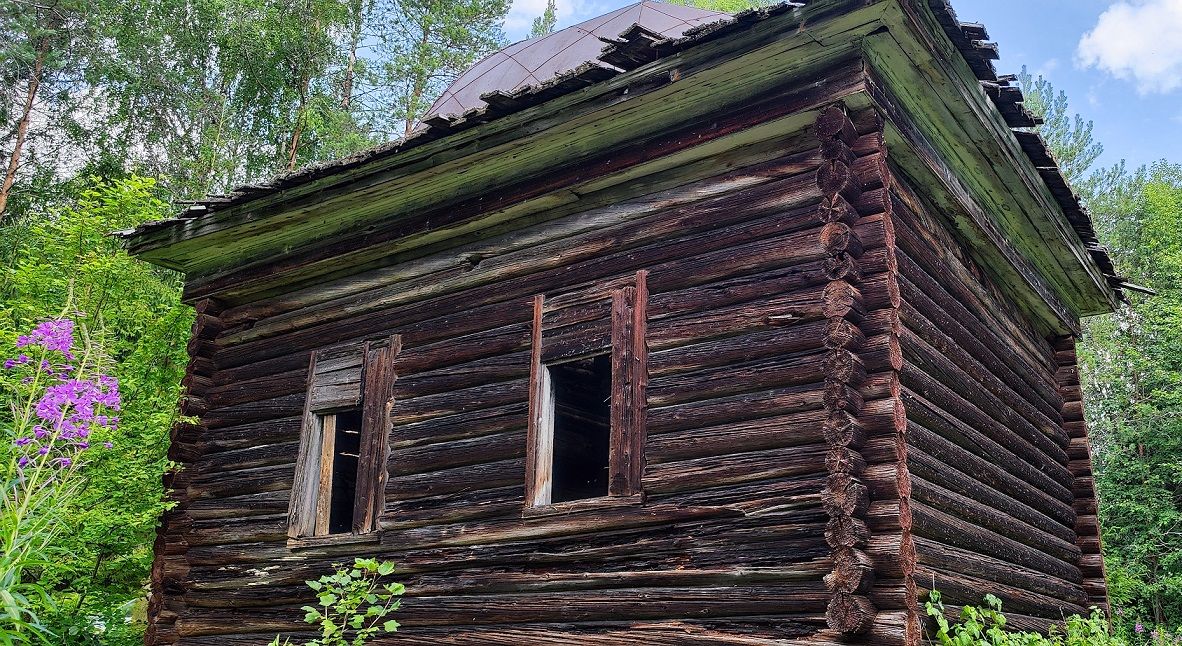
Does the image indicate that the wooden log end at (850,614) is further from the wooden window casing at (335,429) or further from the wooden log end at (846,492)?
the wooden window casing at (335,429)

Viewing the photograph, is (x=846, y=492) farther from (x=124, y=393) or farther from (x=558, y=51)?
(x=124, y=393)

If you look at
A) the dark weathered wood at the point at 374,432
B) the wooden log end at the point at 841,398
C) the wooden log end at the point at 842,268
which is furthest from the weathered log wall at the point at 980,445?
the dark weathered wood at the point at 374,432

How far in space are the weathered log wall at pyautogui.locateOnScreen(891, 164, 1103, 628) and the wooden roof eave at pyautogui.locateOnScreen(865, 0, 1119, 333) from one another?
439 millimetres

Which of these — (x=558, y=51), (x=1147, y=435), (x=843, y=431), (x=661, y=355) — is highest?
(x=558, y=51)

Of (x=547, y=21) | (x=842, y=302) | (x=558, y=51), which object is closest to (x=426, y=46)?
(x=547, y=21)

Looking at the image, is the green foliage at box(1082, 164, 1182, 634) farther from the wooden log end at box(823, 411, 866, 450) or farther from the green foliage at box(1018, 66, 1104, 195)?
the wooden log end at box(823, 411, 866, 450)

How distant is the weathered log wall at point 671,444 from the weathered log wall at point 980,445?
0.78 m

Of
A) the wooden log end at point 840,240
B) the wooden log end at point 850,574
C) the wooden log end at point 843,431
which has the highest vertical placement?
the wooden log end at point 840,240

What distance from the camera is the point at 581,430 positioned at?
896cm

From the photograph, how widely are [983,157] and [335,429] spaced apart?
573 cm

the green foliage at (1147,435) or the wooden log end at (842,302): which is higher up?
the green foliage at (1147,435)

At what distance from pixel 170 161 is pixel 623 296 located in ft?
69.2

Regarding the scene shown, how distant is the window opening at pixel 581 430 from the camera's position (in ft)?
28.9

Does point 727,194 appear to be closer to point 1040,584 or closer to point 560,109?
point 560,109
